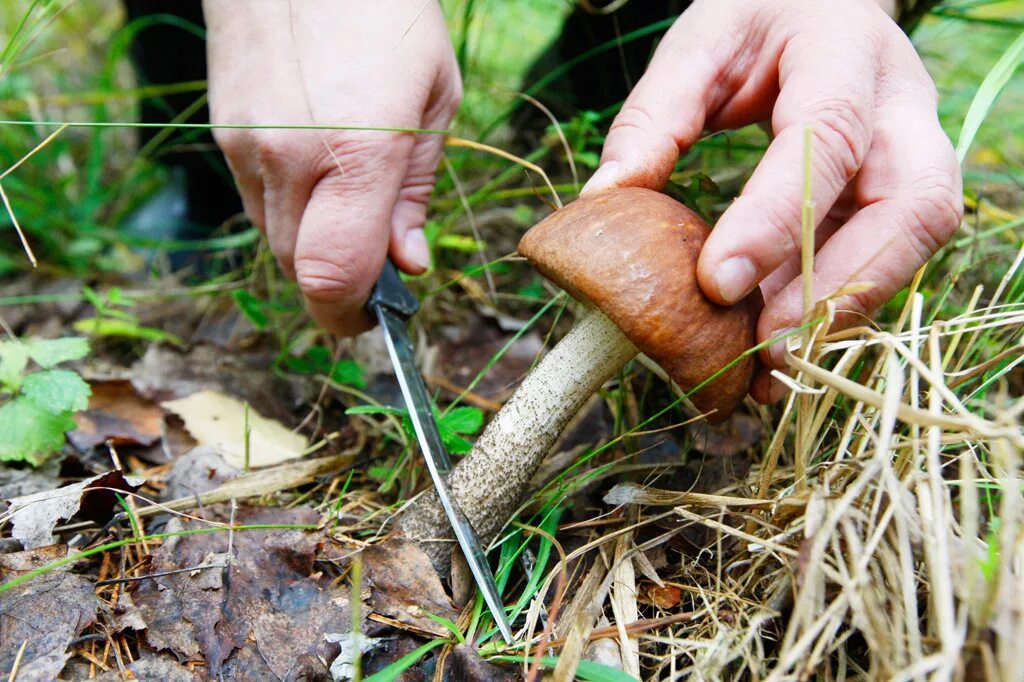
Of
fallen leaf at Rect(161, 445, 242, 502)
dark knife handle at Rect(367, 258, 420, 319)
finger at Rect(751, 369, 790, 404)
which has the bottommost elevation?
fallen leaf at Rect(161, 445, 242, 502)

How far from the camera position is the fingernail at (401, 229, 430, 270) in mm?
2166

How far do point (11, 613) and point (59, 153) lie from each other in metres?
2.99

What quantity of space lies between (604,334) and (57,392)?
1.52 meters

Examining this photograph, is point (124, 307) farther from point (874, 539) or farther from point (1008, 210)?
point (1008, 210)

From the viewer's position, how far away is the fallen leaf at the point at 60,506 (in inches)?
62.7

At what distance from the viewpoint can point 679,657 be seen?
1.51m

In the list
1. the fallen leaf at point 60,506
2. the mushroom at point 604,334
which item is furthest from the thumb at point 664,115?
the fallen leaf at point 60,506

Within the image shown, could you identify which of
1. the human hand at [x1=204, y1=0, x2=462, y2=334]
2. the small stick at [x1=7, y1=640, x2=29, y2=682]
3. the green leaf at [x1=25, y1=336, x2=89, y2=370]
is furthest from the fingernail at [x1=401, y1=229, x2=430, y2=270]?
the small stick at [x1=7, y1=640, x2=29, y2=682]

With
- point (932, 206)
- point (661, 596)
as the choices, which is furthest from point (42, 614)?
point (932, 206)

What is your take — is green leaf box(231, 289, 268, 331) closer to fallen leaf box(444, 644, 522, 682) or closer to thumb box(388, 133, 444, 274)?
thumb box(388, 133, 444, 274)

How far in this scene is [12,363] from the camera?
1891 millimetres

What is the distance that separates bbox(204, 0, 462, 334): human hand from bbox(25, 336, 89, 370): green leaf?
2.16 feet

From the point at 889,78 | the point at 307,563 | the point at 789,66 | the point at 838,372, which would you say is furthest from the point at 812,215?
the point at 307,563

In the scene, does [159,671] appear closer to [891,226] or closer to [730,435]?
[730,435]
